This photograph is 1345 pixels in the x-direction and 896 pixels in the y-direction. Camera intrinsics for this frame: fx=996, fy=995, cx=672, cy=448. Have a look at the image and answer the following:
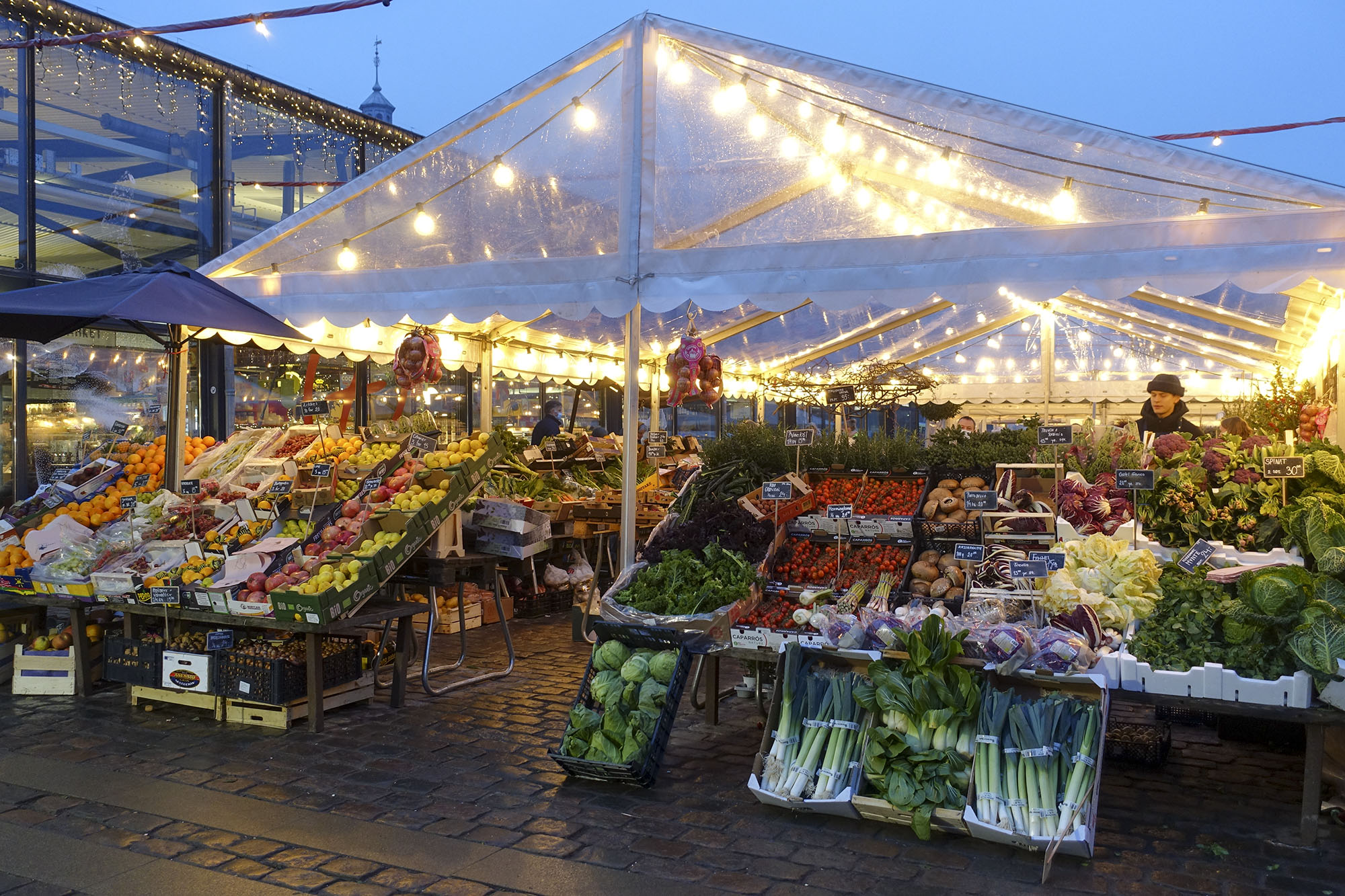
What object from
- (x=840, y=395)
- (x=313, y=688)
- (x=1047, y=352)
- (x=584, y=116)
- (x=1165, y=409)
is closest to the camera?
(x=313, y=688)

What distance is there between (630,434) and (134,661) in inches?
128

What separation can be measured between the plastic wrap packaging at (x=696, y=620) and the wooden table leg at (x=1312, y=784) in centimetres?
247

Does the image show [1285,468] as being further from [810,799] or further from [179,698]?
[179,698]

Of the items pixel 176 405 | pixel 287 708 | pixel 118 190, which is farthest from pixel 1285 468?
pixel 118 190

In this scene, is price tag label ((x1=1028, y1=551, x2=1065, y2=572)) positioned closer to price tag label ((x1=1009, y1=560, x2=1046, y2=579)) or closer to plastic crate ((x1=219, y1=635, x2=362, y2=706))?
price tag label ((x1=1009, y1=560, x2=1046, y2=579))

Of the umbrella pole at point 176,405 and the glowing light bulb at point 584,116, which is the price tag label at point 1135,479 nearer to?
the glowing light bulb at point 584,116

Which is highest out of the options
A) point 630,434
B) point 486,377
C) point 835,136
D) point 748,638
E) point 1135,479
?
point 835,136

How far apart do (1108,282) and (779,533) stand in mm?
2195

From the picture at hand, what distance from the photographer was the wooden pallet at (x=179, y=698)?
18.6ft

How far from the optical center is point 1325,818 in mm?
4137

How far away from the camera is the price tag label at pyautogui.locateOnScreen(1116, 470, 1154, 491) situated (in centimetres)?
509

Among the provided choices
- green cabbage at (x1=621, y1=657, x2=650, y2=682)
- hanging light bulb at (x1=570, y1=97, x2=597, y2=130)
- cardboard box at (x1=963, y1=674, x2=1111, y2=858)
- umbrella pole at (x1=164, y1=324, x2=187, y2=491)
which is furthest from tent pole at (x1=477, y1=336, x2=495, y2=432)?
cardboard box at (x1=963, y1=674, x2=1111, y2=858)

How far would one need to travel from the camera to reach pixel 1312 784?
3.95 m

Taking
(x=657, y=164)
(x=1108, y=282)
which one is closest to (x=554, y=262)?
(x=657, y=164)
